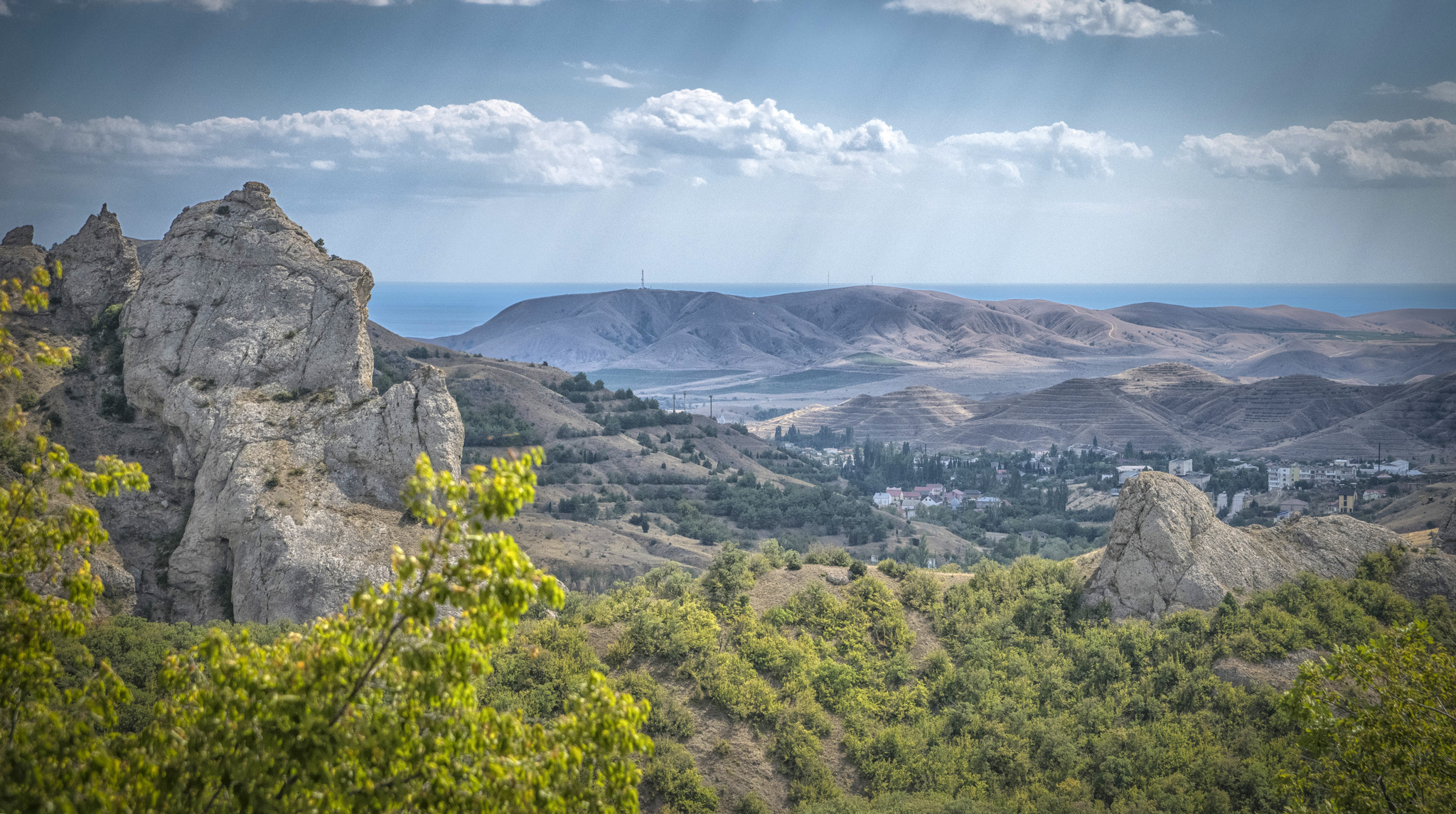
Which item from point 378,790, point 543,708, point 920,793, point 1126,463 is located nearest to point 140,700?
point 543,708

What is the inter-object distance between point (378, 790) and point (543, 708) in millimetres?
11696

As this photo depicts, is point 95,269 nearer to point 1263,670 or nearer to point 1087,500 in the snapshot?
point 1263,670

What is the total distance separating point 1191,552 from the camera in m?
21.6

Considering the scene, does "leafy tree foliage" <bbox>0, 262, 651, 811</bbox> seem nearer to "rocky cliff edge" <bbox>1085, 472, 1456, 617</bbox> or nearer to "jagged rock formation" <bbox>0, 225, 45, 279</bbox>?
"rocky cliff edge" <bbox>1085, 472, 1456, 617</bbox>

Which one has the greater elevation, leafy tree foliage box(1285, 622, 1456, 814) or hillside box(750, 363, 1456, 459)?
leafy tree foliage box(1285, 622, 1456, 814)

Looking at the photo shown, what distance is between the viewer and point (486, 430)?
63344 millimetres

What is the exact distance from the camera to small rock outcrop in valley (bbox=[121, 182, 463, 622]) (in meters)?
22.9

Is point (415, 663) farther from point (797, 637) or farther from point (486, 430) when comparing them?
point (486, 430)

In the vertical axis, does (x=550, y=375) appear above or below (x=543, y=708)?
above

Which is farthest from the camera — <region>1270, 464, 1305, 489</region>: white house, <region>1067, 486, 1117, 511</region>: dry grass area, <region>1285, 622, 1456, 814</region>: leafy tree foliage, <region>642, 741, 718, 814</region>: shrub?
<region>1067, 486, 1117, 511</region>: dry grass area

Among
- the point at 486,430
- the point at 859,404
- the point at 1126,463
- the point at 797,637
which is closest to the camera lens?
the point at 797,637

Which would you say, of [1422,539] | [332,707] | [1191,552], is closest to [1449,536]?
[1422,539]

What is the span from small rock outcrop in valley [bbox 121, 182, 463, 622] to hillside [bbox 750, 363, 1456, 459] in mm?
108121

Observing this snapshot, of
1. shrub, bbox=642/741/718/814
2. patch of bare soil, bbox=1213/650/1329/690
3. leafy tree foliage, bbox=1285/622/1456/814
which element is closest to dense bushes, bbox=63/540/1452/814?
shrub, bbox=642/741/718/814
